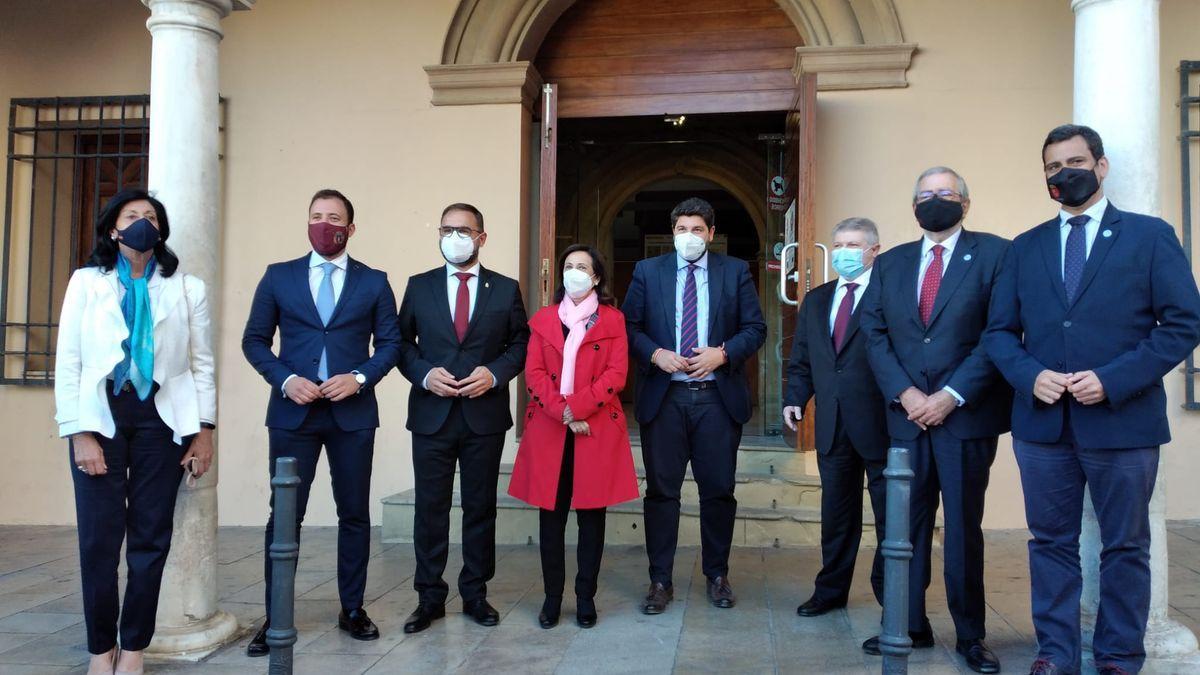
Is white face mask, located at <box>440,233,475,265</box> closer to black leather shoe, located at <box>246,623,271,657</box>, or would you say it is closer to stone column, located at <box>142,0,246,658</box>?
stone column, located at <box>142,0,246,658</box>

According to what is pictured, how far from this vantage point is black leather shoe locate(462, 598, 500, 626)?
14.0 ft

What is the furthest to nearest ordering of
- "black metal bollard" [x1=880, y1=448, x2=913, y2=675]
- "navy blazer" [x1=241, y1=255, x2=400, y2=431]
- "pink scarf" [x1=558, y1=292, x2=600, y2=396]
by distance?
"pink scarf" [x1=558, y1=292, x2=600, y2=396], "navy blazer" [x1=241, y1=255, x2=400, y2=431], "black metal bollard" [x1=880, y1=448, x2=913, y2=675]

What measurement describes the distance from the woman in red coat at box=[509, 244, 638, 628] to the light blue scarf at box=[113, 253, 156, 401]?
5.00 ft

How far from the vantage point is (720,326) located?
4.55 metres

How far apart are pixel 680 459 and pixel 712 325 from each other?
65cm

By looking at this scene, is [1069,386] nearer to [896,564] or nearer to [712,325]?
[896,564]

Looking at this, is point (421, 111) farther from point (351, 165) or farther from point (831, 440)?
point (831, 440)

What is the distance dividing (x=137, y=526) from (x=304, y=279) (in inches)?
46.9

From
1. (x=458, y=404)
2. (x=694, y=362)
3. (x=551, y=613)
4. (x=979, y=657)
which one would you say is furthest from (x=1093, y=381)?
→ (x=458, y=404)

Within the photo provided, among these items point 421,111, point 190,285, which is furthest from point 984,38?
point 190,285

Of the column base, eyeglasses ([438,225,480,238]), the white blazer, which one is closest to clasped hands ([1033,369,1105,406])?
eyeglasses ([438,225,480,238])

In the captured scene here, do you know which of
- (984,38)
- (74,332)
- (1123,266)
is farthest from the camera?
(984,38)

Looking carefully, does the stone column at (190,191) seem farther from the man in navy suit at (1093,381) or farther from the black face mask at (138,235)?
the man in navy suit at (1093,381)

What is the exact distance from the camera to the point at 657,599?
445 centimetres
